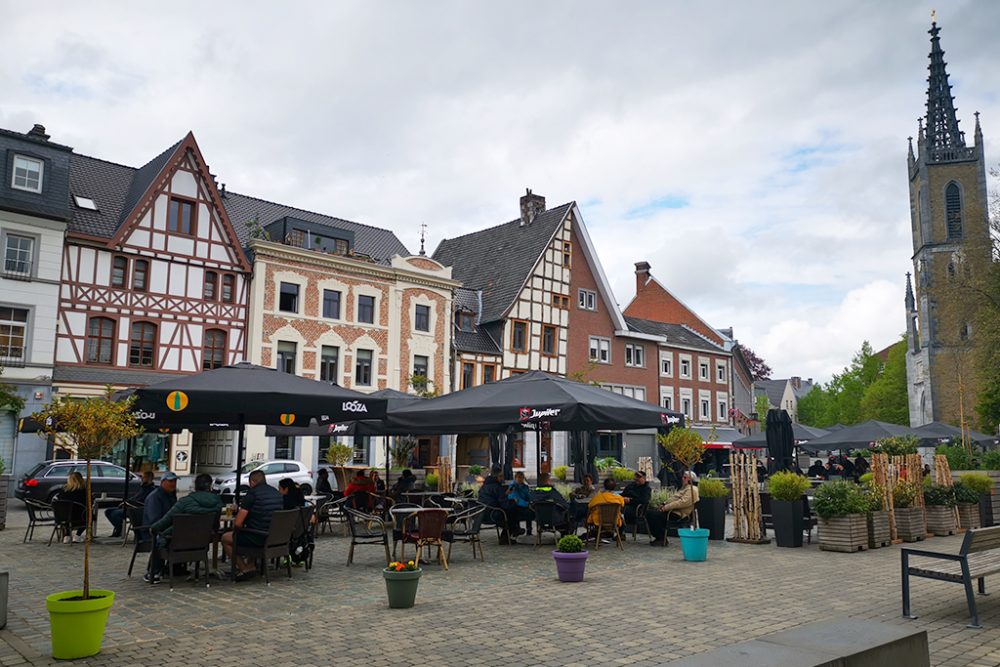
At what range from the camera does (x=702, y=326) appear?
5394cm

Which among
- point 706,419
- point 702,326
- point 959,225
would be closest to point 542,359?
point 706,419

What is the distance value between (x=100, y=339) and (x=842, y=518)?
77.7 feet

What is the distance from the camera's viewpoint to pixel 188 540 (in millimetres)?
9422

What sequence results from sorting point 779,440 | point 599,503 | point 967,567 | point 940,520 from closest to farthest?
point 967,567 → point 599,503 → point 940,520 → point 779,440

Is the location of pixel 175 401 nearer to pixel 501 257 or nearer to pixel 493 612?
pixel 493 612

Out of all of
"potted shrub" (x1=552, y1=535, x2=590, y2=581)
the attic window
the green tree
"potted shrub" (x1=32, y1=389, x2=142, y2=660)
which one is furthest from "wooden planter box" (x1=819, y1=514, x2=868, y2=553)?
the green tree

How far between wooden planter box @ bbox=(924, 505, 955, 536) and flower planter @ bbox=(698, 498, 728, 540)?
13.7ft

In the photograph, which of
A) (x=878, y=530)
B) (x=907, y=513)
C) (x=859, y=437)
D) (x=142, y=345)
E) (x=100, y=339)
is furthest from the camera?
(x=142, y=345)

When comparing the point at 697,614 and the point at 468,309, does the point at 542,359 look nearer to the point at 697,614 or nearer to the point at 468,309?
the point at 468,309

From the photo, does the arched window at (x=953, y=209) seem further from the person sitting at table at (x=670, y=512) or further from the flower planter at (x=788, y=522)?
the person sitting at table at (x=670, y=512)

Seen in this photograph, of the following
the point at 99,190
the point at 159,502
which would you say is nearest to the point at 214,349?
the point at 99,190

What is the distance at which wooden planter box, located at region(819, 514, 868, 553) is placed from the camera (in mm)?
12867

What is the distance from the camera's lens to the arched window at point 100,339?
26422 millimetres

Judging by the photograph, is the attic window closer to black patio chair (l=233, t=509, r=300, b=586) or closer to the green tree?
black patio chair (l=233, t=509, r=300, b=586)
